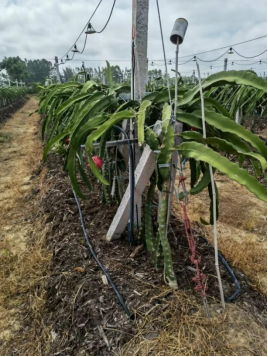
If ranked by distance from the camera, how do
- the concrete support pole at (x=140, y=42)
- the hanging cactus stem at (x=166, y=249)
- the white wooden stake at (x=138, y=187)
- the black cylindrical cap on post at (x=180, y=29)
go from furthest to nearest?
1. the concrete support pole at (x=140, y=42)
2. the white wooden stake at (x=138, y=187)
3. the hanging cactus stem at (x=166, y=249)
4. the black cylindrical cap on post at (x=180, y=29)

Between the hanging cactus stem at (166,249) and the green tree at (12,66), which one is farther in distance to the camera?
the green tree at (12,66)

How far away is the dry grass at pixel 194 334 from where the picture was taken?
108cm

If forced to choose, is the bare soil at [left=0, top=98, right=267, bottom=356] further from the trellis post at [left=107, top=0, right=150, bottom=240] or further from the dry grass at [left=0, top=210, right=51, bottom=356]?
the trellis post at [left=107, top=0, right=150, bottom=240]

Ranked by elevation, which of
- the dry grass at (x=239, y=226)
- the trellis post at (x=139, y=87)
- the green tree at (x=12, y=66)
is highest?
the green tree at (x=12, y=66)

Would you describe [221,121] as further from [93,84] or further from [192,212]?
[192,212]

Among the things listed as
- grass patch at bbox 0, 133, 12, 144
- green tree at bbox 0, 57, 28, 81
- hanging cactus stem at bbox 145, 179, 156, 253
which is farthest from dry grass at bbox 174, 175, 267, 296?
green tree at bbox 0, 57, 28, 81

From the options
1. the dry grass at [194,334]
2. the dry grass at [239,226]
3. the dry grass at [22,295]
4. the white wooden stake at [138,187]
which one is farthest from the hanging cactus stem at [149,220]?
the dry grass at [22,295]

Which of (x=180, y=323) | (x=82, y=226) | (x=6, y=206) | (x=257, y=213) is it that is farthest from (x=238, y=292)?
(x=6, y=206)

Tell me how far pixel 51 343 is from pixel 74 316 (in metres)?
0.15

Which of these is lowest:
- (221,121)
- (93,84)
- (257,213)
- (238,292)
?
(257,213)

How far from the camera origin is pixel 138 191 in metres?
1.75

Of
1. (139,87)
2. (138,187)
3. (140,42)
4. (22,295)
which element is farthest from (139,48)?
(22,295)

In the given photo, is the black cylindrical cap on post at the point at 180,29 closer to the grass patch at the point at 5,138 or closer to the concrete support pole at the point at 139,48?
the concrete support pole at the point at 139,48

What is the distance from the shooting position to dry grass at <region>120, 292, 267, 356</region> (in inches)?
42.6
